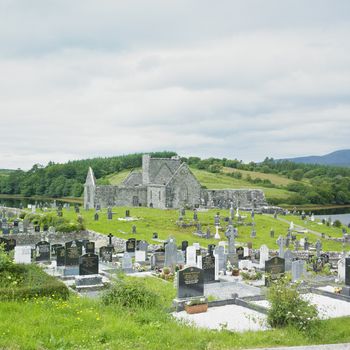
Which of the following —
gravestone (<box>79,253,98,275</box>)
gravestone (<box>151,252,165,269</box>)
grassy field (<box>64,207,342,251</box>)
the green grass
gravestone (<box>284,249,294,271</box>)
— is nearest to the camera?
gravestone (<box>79,253,98,275</box>)

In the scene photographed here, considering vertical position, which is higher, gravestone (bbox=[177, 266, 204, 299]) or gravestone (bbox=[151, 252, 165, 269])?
gravestone (bbox=[177, 266, 204, 299])

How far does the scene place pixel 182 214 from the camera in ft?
145

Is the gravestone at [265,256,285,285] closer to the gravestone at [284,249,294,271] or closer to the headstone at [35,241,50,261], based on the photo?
the gravestone at [284,249,294,271]

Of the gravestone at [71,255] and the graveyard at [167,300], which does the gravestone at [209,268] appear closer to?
the graveyard at [167,300]

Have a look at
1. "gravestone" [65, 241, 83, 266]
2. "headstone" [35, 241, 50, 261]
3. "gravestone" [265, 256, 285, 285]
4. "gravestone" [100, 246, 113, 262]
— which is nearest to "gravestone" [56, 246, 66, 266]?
"gravestone" [65, 241, 83, 266]

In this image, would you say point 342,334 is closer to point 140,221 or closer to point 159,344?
point 159,344

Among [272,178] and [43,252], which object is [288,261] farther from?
[272,178]

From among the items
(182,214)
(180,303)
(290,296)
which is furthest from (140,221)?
(290,296)

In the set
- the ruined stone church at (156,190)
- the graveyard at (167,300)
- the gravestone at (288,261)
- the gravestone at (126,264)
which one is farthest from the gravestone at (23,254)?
the ruined stone church at (156,190)

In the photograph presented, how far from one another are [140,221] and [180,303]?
26.2m

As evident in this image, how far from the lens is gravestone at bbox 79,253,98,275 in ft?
63.8

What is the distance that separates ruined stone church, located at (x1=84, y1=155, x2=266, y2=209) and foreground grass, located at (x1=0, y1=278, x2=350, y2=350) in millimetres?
40145

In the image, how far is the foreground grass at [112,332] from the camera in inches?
383

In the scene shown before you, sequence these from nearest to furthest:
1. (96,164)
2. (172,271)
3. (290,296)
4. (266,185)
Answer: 1. (290,296)
2. (172,271)
3. (266,185)
4. (96,164)
